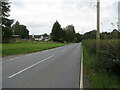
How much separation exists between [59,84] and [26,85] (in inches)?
52.2

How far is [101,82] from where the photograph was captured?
877 centimetres

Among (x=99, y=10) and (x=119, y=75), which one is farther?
(x=99, y=10)

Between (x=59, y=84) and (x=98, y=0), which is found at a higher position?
(x=98, y=0)

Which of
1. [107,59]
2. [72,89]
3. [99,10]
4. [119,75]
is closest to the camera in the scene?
[72,89]

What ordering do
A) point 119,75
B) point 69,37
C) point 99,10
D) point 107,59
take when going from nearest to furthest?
point 119,75, point 107,59, point 99,10, point 69,37

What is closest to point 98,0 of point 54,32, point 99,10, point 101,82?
point 99,10

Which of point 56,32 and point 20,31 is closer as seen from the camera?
point 56,32

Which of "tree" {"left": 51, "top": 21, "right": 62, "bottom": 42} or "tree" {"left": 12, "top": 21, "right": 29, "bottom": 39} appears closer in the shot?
"tree" {"left": 51, "top": 21, "right": 62, "bottom": 42}

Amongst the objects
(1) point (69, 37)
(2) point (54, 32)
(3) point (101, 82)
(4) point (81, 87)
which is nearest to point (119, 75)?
(3) point (101, 82)

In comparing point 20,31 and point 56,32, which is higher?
point 20,31

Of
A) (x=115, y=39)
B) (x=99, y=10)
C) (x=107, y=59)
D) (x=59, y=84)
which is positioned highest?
(x=99, y=10)

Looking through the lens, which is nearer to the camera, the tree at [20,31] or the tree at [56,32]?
the tree at [56,32]

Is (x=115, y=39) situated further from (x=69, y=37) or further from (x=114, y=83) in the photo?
(x=69, y=37)

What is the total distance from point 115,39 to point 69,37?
134846 mm
